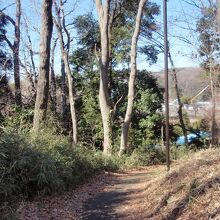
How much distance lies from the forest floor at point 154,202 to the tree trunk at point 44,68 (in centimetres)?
297

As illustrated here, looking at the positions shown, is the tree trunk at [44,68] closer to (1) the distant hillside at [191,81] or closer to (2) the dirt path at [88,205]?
(2) the dirt path at [88,205]

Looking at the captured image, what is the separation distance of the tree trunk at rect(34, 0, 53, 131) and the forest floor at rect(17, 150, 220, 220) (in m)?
2.97

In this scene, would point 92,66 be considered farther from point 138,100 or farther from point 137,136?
point 137,136

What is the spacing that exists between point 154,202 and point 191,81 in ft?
101

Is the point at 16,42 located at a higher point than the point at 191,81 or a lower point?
higher

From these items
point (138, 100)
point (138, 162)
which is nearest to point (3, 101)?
point (138, 100)

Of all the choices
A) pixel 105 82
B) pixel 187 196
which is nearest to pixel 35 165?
pixel 187 196

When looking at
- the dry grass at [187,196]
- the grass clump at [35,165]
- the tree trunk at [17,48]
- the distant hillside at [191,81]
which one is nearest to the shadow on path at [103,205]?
the dry grass at [187,196]

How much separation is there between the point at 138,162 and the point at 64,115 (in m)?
10.4

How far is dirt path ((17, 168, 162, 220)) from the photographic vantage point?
7.96m

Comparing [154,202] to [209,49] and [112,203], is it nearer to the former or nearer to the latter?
[112,203]

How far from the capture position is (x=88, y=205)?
936 cm

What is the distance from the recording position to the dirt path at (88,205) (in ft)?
26.1

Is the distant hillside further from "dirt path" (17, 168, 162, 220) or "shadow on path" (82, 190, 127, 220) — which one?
"shadow on path" (82, 190, 127, 220)
